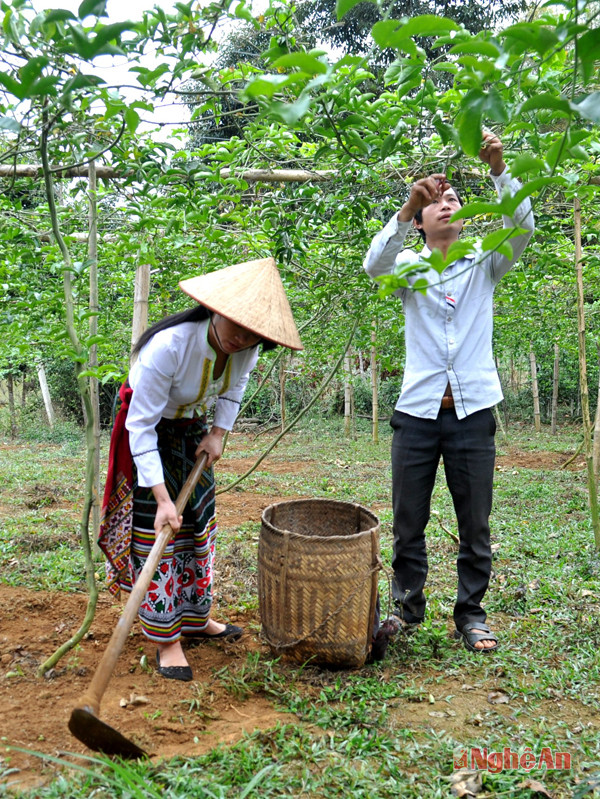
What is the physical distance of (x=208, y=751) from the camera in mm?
1966

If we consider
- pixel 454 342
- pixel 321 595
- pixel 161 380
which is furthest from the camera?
pixel 454 342

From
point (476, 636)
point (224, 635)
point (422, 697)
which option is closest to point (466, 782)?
point (422, 697)

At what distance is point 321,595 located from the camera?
2.43m

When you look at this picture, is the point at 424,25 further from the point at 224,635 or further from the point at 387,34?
the point at 224,635

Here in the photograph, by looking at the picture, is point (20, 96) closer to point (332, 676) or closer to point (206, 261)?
point (332, 676)

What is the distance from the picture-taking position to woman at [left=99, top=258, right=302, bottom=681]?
2242 millimetres

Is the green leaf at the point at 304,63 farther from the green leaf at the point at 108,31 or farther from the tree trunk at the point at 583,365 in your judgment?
the tree trunk at the point at 583,365

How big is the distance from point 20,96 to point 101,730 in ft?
5.36

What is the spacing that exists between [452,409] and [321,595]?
3.12 ft

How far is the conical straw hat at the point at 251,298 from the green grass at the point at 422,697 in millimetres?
1308

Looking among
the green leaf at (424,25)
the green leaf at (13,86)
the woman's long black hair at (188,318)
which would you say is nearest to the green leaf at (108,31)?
the green leaf at (13,86)

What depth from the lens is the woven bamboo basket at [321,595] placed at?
2.43m

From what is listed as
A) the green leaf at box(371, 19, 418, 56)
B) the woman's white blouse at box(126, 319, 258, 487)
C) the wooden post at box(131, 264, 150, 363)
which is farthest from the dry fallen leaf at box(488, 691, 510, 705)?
the wooden post at box(131, 264, 150, 363)

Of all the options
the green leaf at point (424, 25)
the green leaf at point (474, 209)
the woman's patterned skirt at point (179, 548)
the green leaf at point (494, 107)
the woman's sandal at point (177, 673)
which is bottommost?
the woman's sandal at point (177, 673)
